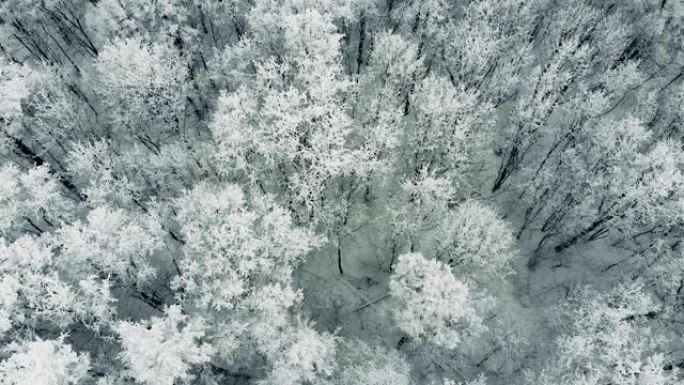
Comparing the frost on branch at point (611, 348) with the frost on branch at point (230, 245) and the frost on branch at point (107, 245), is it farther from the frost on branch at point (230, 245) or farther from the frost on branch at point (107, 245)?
the frost on branch at point (107, 245)

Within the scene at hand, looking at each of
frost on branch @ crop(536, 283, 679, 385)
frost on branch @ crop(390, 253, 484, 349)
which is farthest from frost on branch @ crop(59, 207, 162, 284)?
frost on branch @ crop(536, 283, 679, 385)

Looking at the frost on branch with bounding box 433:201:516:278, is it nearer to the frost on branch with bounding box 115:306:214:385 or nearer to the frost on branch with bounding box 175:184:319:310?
the frost on branch with bounding box 175:184:319:310

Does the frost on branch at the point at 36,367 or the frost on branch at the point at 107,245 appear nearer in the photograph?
the frost on branch at the point at 36,367

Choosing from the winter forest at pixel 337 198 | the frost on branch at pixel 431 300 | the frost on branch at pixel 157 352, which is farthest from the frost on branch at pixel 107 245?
the frost on branch at pixel 431 300

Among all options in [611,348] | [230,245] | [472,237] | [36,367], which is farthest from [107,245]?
[611,348]

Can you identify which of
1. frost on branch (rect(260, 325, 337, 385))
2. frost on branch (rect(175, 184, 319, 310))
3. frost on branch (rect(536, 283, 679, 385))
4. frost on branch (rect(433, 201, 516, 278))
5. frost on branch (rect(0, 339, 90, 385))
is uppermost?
frost on branch (rect(0, 339, 90, 385))
